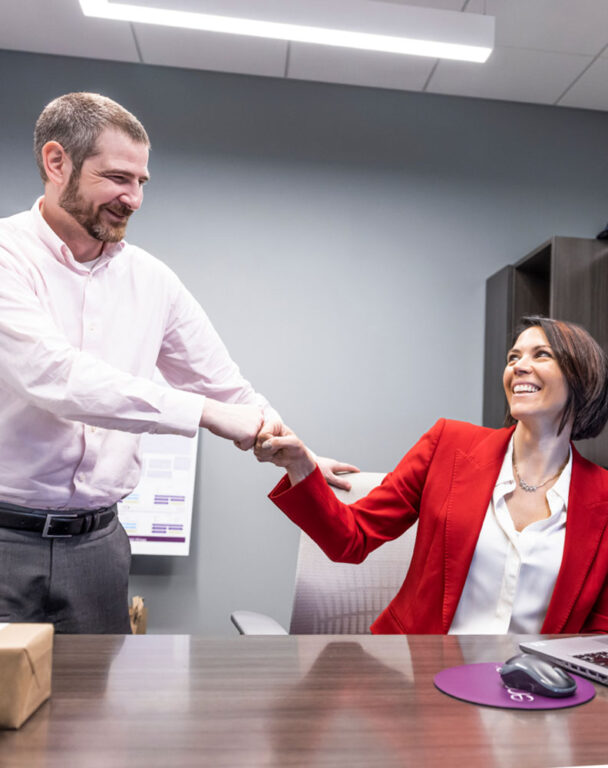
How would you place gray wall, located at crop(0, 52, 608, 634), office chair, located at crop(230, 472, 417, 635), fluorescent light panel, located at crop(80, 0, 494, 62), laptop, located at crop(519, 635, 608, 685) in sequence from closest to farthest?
laptop, located at crop(519, 635, 608, 685), office chair, located at crop(230, 472, 417, 635), fluorescent light panel, located at crop(80, 0, 494, 62), gray wall, located at crop(0, 52, 608, 634)

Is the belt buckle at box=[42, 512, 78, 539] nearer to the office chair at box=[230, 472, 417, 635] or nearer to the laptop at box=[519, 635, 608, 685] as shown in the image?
the office chair at box=[230, 472, 417, 635]

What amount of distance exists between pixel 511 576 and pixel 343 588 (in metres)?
0.42

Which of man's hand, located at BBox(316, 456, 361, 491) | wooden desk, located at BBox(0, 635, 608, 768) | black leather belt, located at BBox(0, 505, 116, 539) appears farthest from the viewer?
man's hand, located at BBox(316, 456, 361, 491)

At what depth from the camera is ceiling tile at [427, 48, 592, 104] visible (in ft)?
10.5

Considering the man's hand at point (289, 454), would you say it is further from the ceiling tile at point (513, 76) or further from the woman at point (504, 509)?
the ceiling tile at point (513, 76)

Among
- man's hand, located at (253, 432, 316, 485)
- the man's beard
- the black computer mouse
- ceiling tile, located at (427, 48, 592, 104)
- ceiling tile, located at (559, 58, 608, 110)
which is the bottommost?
the black computer mouse

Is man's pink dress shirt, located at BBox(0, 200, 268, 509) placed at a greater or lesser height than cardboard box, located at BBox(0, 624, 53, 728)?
greater

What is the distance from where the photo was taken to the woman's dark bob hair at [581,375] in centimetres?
175

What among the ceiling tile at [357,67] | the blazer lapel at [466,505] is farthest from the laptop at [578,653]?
the ceiling tile at [357,67]

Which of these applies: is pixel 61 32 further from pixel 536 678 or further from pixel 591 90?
pixel 536 678

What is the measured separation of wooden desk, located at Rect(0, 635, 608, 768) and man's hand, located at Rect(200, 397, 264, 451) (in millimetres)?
467

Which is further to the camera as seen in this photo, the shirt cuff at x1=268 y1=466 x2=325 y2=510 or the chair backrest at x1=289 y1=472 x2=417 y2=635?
the chair backrest at x1=289 y1=472 x2=417 y2=635

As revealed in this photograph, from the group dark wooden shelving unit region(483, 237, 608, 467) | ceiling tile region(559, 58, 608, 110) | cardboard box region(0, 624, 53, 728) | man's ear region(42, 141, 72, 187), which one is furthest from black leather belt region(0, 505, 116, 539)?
ceiling tile region(559, 58, 608, 110)

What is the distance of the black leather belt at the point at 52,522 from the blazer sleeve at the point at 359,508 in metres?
0.42
